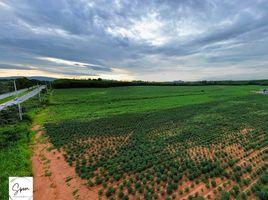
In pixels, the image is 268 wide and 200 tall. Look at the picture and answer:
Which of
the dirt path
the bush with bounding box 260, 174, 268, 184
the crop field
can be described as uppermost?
the bush with bounding box 260, 174, 268, 184

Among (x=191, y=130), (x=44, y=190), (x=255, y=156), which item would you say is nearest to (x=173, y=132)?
(x=191, y=130)

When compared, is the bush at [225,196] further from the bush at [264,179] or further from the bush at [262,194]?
the bush at [264,179]

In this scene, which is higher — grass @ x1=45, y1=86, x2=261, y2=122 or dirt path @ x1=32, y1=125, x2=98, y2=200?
grass @ x1=45, y1=86, x2=261, y2=122

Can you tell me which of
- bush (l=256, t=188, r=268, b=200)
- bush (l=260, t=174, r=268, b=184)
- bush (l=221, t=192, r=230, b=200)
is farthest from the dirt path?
bush (l=260, t=174, r=268, b=184)

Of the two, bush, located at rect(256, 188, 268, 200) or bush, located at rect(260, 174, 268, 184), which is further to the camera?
bush, located at rect(260, 174, 268, 184)

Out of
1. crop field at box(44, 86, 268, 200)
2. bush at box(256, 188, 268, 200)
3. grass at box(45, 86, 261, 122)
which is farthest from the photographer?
grass at box(45, 86, 261, 122)

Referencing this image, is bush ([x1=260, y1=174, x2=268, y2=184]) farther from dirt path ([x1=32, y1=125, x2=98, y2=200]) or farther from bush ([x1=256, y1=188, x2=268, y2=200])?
dirt path ([x1=32, y1=125, x2=98, y2=200])

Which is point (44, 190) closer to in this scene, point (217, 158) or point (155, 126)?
point (217, 158)

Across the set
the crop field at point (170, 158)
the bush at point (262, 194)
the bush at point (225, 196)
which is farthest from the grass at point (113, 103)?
the bush at point (262, 194)

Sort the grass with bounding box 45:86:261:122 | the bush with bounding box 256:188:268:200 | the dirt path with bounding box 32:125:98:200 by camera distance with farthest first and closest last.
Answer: the grass with bounding box 45:86:261:122 < the dirt path with bounding box 32:125:98:200 < the bush with bounding box 256:188:268:200
